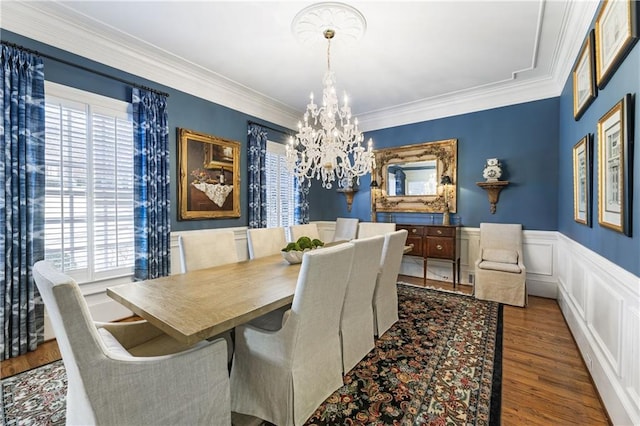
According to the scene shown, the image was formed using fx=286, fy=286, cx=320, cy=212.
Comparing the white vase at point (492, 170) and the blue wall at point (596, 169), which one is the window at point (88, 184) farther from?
the white vase at point (492, 170)

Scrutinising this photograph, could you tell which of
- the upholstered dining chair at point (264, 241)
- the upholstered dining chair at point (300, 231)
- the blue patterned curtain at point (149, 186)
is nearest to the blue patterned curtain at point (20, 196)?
the blue patterned curtain at point (149, 186)

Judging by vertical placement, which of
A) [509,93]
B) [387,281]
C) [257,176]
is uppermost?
[509,93]

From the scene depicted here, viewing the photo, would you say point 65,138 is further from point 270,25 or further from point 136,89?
point 270,25

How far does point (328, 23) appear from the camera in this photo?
100 inches

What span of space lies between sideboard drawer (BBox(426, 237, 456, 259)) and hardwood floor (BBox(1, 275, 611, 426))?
119 centimetres

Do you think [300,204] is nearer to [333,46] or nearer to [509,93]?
[333,46]

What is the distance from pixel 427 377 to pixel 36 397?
8.59ft

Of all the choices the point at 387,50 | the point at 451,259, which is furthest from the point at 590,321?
the point at 387,50

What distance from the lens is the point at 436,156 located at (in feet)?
15.2

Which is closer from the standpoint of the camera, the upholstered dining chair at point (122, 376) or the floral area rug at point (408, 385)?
the upholstered dining chair at point (122, 376)

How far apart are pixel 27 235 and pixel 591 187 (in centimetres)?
467

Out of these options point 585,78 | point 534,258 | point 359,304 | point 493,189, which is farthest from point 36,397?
point 534,258

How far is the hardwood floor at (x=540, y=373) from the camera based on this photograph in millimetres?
1701

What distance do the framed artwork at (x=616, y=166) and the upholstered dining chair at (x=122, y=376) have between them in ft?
7.27
